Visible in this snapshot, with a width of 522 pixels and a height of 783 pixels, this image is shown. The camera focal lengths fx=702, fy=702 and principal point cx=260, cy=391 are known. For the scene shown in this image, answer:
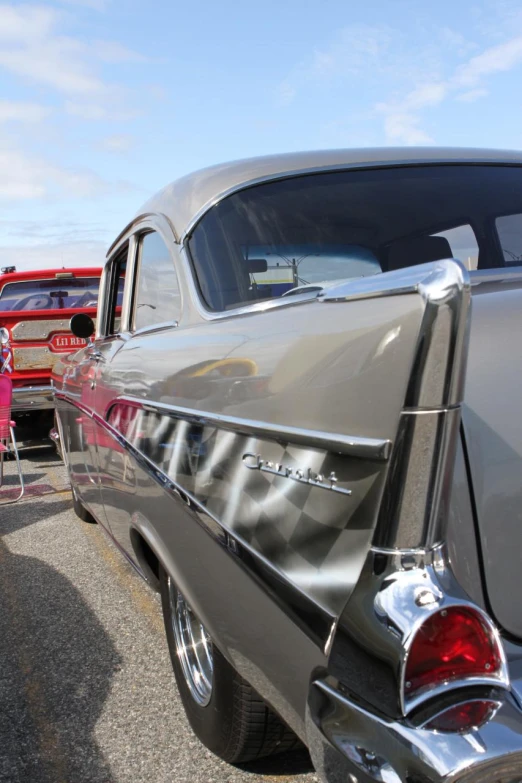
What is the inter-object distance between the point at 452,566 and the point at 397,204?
147cm

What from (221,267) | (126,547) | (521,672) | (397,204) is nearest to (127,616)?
(126,547)

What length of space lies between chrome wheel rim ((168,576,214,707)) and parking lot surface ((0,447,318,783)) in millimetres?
234

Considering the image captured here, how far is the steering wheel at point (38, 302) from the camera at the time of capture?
26.7ft

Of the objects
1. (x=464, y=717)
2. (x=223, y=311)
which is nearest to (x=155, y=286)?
(x=223, y=311)

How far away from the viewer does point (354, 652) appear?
1.24 meters

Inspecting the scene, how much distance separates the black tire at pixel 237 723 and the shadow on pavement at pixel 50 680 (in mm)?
426

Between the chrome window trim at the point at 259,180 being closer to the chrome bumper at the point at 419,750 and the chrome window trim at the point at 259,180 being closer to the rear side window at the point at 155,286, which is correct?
the rear side window at the point at 155,286

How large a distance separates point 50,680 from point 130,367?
1.39 m

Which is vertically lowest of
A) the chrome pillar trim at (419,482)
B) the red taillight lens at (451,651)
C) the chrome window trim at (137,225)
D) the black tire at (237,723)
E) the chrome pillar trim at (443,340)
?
the black tire at (237,723)

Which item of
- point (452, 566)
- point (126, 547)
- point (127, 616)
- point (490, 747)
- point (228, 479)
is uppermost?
point (228, 479)

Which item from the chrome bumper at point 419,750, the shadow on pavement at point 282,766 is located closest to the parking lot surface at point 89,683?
the shadow on pavement at point 282,766

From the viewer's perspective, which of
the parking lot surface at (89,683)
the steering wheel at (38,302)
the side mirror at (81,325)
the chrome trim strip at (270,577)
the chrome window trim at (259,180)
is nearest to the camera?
the chrome trim strip at (270,577)

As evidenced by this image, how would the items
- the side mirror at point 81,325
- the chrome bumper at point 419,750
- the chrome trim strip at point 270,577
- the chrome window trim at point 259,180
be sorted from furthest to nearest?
the side mirror at point 81,325, the chrome window trim at point 259,180, the chrome trim strip at point 270,577, the chrome bumper at point 419,750

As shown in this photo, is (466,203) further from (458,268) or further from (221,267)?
(458,268)
